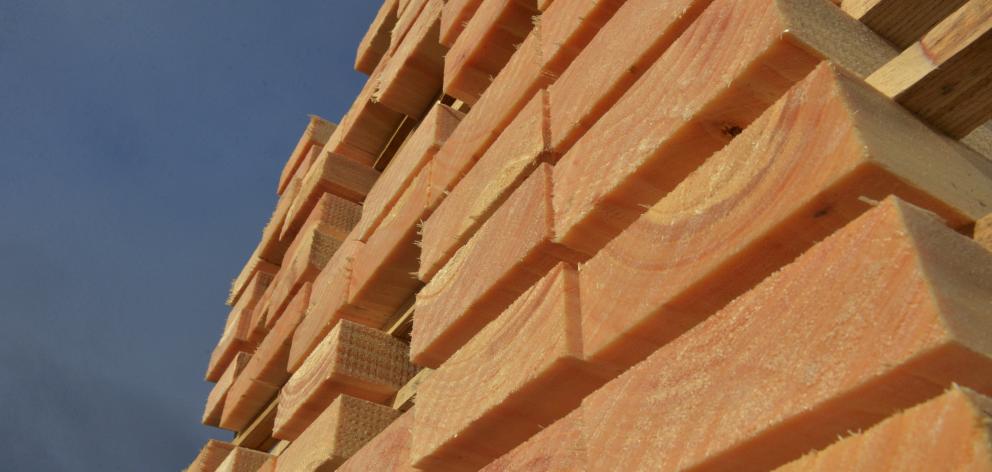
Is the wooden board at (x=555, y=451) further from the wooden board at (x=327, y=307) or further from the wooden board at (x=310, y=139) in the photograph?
the wooden board at (x=310, y=139)

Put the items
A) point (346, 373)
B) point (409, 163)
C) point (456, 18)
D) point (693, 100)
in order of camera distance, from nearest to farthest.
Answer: point (693, 100) → point (346, 373) → point (409, 163) → point (456, 18)

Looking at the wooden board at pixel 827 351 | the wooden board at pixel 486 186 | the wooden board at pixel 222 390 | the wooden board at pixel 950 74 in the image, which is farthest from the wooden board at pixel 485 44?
the wooden board at pixel 222 390

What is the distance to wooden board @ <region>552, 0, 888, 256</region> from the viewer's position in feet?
3.26

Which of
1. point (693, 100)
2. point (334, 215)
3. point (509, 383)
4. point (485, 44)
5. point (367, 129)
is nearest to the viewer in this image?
point (693, 100)

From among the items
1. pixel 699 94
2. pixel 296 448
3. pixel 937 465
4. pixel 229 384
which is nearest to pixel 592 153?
pixel 699 94

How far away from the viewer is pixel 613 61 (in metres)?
1.35

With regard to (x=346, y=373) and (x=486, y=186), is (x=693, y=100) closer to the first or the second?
(x=486, y=186)

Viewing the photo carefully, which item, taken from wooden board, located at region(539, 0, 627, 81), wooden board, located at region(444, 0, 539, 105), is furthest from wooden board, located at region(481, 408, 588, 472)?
wooden board, located at region(444, 0, 539, 105)

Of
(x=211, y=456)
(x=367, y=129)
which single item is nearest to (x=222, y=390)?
(x=211, y=456)

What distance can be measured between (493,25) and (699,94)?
988 mm

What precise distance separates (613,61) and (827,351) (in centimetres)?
72

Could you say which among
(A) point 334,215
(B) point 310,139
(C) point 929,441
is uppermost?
(B) point 310,139

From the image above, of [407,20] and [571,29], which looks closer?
[571,29]

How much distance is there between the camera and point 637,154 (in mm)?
1146
